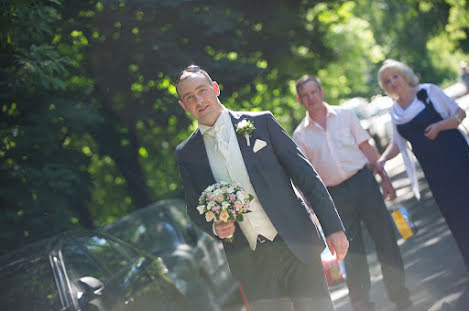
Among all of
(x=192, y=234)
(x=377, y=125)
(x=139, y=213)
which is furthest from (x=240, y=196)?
(x=377, y=125)

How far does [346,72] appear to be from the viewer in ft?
103

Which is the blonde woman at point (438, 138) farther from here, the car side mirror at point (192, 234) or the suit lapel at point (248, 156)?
the car side mirror at point (192, 234)

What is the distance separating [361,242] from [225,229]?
2632mm

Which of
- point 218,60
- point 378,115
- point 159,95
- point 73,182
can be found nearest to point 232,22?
point 218,60

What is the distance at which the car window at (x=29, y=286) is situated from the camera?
493cm

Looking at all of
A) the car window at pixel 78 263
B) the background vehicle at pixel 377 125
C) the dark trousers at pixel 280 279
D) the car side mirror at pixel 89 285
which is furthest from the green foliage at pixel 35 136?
the background vehicle at pixel 377 125

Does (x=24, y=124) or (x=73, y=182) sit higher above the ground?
(x=24, y=124)

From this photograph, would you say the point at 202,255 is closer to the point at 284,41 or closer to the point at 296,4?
the point at 284,41

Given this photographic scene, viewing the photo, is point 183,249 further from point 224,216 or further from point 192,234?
point 224,216

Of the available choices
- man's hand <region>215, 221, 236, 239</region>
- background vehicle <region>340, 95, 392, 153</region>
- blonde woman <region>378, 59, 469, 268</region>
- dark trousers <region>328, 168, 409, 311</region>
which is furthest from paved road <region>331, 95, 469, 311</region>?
background vehicle <region>340, 95, 392, 153</region>

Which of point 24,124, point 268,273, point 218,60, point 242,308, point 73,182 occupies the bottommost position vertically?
point 242,308

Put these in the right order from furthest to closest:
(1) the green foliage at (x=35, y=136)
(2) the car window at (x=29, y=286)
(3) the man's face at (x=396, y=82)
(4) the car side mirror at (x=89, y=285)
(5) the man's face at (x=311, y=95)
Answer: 1. (1) the green foliage at (x=35, y=136)
2. (3) the man's face at (x=396, y=82)
3. (5) the man's face at (x=311, y=95)
4. (4) the car side mirror at (x=89, y=285)
5. (2) the car window at (x=29, y=286)

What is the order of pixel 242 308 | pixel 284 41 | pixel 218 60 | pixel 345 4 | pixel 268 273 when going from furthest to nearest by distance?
pixel 345 4, pixel 284 41, pixel 218 60, pixel 242 308, pixel 268 273

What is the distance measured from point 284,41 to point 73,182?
630 cm
